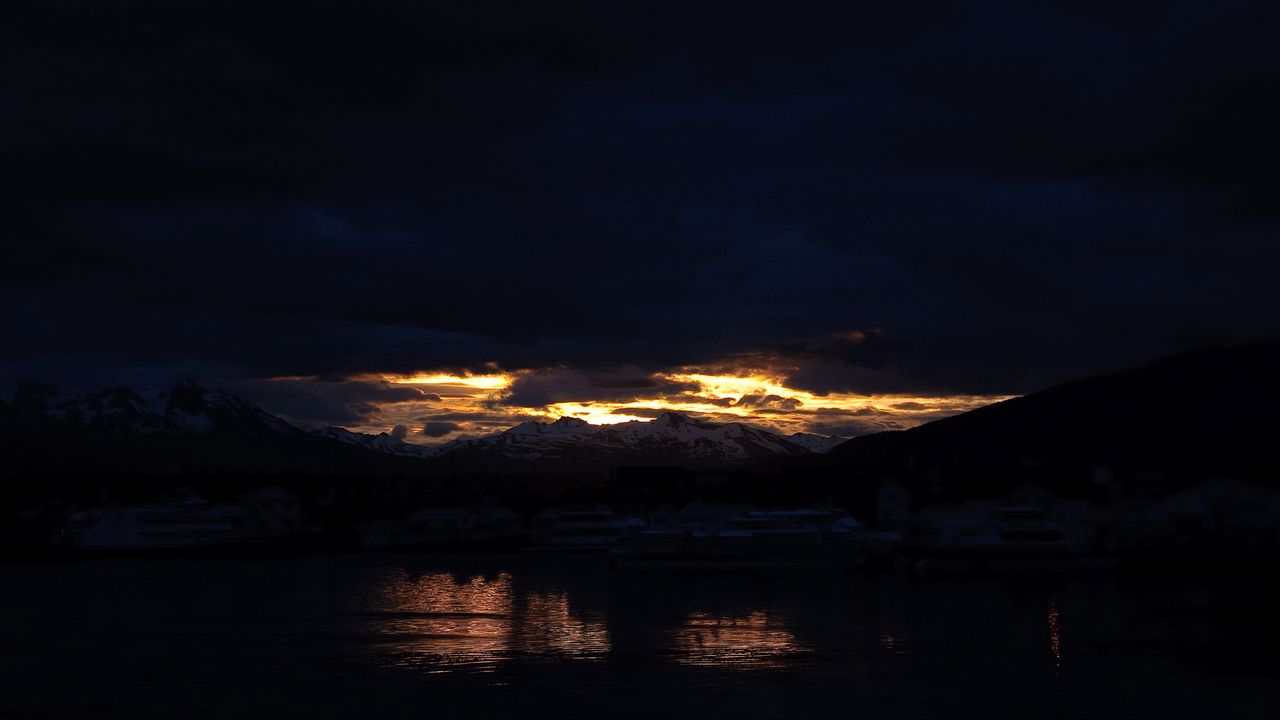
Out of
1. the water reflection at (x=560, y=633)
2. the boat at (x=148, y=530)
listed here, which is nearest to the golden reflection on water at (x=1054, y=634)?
the water reflection at (x=560, y=633)

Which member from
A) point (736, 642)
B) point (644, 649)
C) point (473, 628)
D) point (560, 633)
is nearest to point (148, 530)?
point (473, 628)

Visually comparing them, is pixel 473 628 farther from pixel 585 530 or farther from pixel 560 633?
pixel 585 530

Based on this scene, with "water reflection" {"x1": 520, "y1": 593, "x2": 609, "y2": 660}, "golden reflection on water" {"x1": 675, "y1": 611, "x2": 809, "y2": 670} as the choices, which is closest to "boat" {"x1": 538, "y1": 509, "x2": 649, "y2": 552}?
"water reflection" {"x1": 520, "y1": 593, "x2": 609, "y2": 660}

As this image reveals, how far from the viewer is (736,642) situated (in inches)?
2085

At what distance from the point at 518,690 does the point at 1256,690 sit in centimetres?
2476

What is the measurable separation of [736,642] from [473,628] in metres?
13.2

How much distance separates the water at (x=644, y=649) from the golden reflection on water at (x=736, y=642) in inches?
7.6

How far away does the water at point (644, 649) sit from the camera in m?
39.7

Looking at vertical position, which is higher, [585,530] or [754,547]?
[585,530]

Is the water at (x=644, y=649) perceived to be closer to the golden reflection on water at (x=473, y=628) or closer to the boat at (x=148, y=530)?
the golden reflection on water at (x=473, y=628)

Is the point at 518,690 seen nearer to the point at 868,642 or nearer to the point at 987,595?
the point at 868,642

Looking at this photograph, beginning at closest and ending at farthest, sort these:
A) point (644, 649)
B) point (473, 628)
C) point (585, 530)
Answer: point (644, 649), point (473, 628), point (585, 530)

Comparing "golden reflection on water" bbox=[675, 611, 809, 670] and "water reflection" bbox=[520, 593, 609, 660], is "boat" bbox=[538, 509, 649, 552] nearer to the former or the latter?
"water reflection" bbox=[520, 593, 609, 660]

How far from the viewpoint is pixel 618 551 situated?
100750 mm
